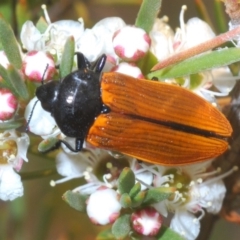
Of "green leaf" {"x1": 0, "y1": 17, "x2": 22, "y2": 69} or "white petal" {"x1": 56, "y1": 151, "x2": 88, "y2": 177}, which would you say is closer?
"green leaf" {"x1": 0, "y1": 17, "x2": 22, "y2": 69}

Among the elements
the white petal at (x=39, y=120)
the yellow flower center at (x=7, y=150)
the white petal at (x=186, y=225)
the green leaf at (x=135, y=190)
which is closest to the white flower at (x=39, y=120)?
the white petal at (x=39, y=120)

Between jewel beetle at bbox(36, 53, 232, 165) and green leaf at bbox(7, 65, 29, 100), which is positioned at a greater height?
green leaf at bbox(7, 65, 29, 100)

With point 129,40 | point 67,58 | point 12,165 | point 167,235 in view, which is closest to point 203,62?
point 129,40

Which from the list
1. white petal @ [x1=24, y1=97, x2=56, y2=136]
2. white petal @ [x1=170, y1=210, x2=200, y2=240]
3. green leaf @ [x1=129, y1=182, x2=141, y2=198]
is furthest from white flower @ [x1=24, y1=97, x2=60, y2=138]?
white petal @ [x1=170, y1=210, x2=200, y2=240]

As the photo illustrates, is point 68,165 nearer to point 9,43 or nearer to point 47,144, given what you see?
point 47,144

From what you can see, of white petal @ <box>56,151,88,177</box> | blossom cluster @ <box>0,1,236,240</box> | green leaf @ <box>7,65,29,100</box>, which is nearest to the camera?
green leaf @ <box>7,65,29,100</box>

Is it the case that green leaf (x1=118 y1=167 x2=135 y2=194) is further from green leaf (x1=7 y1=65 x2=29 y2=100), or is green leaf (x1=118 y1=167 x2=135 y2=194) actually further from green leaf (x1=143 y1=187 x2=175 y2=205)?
green leaf (x1=7 y1=65 x2=29 y2=100)

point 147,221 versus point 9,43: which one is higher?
point 9,43

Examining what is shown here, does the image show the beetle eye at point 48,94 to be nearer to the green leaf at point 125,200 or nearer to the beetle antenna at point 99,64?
the beetle antenna at point 99,64
